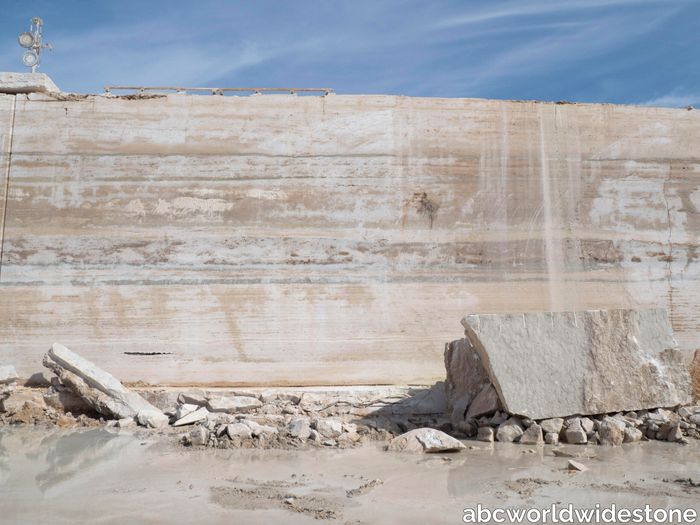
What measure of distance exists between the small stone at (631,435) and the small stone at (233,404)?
2982 millimetres

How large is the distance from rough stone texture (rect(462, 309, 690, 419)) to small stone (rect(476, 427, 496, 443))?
0.22m

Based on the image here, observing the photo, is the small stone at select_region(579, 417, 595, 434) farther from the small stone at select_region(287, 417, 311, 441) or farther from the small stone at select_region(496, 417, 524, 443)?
the small stone at select_region(287, 417, 311, 441)

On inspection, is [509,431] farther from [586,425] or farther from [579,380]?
[579,380]

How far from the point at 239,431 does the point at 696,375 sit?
4.24m

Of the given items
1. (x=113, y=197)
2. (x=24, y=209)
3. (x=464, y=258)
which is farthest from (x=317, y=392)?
(x=24, y=209)

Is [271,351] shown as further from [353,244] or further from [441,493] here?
[441,493]

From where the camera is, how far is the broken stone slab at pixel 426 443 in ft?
14.2

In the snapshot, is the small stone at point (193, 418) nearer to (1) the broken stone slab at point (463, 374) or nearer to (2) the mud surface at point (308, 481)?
(2) the mud surface at point (308, 481)

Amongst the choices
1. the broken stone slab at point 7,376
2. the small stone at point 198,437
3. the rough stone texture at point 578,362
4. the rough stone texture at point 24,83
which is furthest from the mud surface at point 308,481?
the rough stone texture at point 24,83

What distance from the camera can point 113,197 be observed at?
6480 mm

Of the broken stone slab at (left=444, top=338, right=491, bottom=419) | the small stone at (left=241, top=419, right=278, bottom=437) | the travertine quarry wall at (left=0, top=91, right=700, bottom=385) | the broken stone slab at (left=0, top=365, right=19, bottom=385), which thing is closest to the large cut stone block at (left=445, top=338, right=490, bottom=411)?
the broken stone slab at (left=444, top=338, right=491, bottom=419)

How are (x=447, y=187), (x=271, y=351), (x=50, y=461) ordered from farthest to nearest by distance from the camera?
(x=447, y=187), (x=271, y=351), (x=50, y=461)

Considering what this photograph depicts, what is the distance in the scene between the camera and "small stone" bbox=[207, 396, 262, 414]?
5.56m

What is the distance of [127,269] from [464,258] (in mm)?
3374
